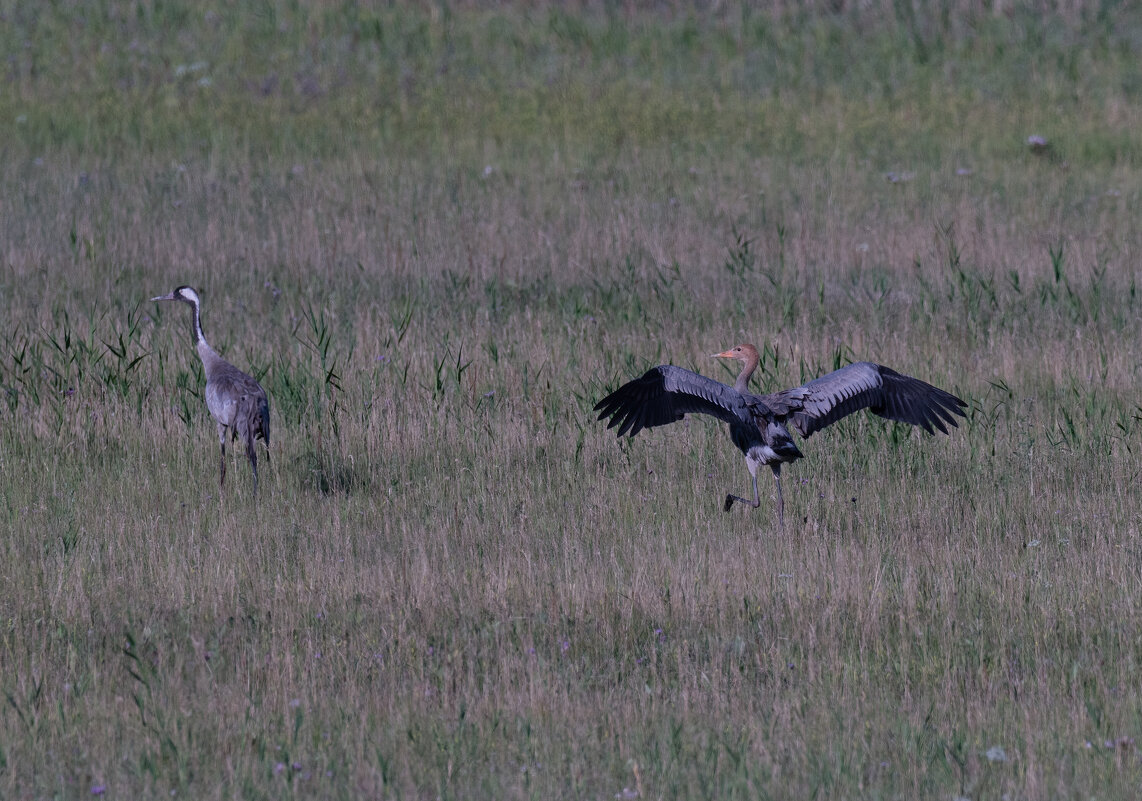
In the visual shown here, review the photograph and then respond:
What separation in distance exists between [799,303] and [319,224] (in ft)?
16.6

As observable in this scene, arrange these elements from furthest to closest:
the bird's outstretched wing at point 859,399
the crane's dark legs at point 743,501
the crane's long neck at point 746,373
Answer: the crane's long neck at point 746,373
the bird's outstretched wing at point 859,399
the crane's dark legs at point 743,501

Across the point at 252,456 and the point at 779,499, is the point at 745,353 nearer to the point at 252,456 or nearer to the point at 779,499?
the point at 779,499

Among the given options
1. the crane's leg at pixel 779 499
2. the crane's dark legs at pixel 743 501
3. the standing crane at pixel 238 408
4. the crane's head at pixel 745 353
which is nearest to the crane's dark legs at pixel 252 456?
the standing crane at pixel 238 408

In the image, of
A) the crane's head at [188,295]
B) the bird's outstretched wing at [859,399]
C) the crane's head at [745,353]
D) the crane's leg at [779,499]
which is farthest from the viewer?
the crane's head at [188,295]

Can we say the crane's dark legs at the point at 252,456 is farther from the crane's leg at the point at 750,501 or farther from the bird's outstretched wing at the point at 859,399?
the bird's outstretched wing at the point at 859,399

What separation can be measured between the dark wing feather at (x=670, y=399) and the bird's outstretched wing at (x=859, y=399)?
33cm

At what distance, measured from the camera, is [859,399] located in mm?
7969

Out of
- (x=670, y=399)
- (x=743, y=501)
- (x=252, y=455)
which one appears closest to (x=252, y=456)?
(x=252, y=455)

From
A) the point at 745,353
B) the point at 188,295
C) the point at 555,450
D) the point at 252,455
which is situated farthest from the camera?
the point at 188,295

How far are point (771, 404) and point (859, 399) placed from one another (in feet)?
1.64

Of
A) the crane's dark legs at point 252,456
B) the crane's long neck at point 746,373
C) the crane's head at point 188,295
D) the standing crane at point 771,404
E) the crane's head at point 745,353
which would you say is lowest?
the crane's dark legs at point 252,456

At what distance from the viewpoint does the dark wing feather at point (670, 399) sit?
301 inches

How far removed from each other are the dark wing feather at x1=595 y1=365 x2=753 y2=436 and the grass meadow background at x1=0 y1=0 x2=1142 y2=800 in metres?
0.50

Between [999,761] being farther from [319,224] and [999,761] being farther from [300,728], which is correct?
[319,224]
